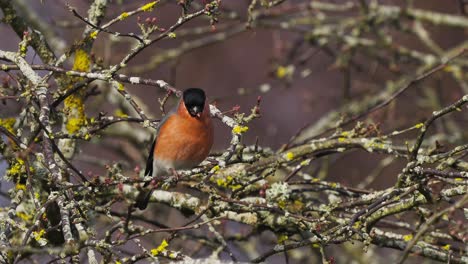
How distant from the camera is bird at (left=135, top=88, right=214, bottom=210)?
4.31 metres

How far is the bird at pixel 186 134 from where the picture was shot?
4309 mm

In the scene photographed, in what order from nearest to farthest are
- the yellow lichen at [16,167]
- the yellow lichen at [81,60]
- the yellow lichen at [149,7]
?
the yellow lichen at [149,7], the yellow lichen at [16,167], the yellow lichen at [81,60]

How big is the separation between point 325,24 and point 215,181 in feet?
11.6

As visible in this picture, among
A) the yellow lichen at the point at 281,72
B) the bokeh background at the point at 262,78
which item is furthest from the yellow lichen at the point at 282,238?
the bokeh background at the point at 262,78

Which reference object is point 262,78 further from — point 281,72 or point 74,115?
point 74,115

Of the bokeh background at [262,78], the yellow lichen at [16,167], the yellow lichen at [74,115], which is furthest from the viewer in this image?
the bokeh background at [262,78]

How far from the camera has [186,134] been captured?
4.45 m

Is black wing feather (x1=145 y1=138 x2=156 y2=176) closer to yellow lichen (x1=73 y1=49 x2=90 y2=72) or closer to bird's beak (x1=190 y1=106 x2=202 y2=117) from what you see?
bird's beak (x1=190 y1=106 x2=202 y2=117)

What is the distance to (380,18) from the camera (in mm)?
6820

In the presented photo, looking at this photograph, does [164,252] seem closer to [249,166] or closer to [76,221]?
[76,221]

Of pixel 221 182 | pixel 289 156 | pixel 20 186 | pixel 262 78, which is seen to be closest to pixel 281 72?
pixel 289 156

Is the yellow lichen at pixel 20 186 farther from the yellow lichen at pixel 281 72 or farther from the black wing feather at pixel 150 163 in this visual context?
the yellow lichen at pixel 281 72

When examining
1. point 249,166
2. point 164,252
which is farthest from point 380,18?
point 164,252

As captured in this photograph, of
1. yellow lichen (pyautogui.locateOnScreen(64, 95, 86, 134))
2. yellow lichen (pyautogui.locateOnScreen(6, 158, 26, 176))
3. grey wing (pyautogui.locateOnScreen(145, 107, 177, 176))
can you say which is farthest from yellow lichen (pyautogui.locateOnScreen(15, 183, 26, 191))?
grey wing (pyautogui.locateOnScreen(145, 107, 177, 176))
